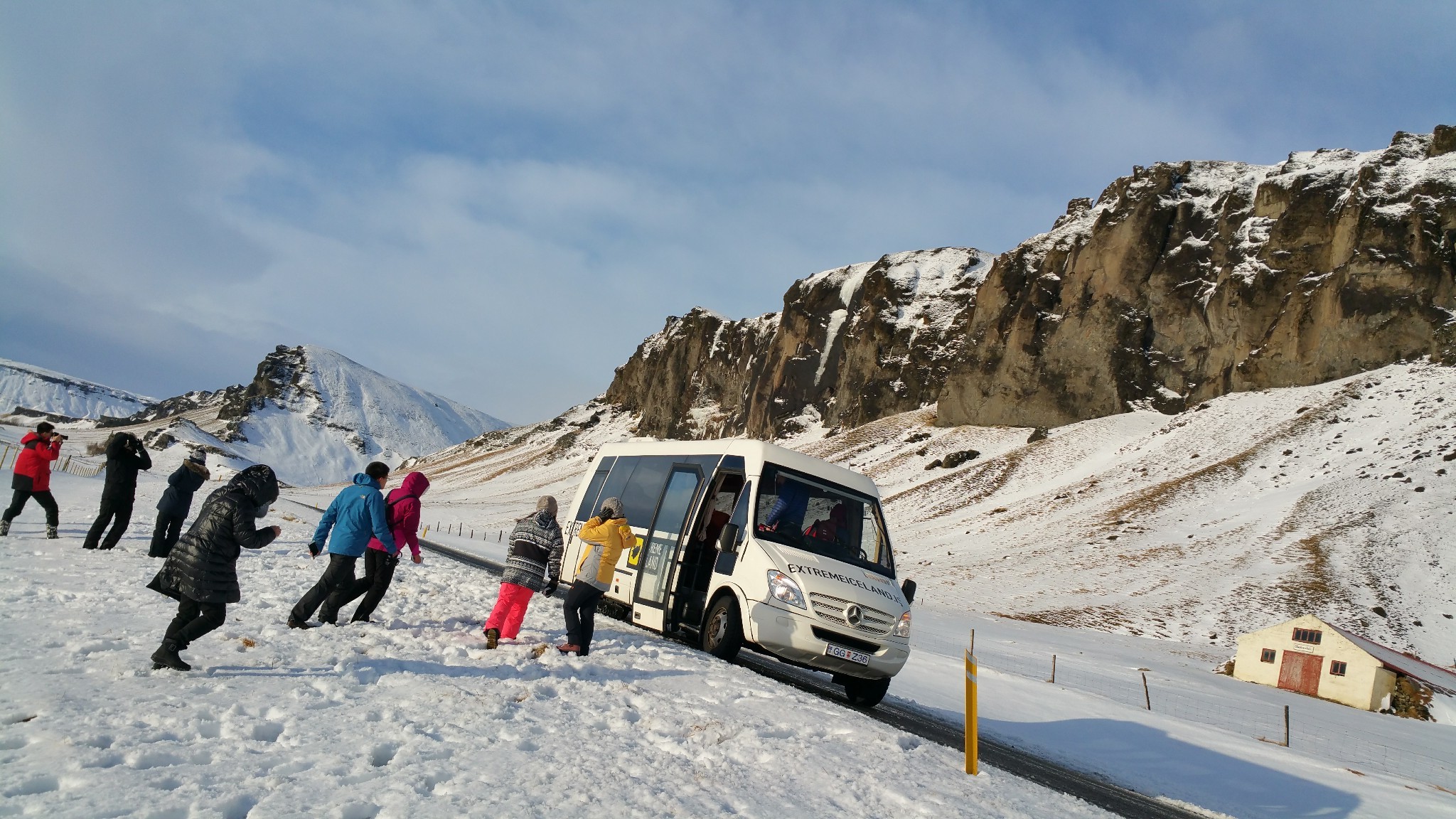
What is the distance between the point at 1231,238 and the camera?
72.4m

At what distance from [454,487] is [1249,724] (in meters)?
127

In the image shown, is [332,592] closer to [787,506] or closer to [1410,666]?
[787,506]

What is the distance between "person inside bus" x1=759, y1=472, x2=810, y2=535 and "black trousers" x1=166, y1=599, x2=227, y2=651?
19.9ft

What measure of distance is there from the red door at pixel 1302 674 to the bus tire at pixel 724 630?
24.2 meters

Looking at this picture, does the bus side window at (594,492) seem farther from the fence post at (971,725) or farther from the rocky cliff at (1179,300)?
the rocky cliff at (1179,300)

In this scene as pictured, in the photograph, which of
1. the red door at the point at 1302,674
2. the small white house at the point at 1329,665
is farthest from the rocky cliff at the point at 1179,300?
the red door at the point at 1302,674

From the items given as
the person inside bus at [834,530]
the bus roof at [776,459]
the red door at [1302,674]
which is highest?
the bus roof at [776,459]

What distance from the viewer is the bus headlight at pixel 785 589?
941 cm

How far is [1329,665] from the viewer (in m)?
25.2

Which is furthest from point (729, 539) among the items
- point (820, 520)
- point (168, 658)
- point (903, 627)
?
point (168, 658)

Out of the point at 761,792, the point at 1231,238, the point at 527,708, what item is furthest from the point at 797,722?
the point at 1231,238

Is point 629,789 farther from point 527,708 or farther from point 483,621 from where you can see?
point 483,621

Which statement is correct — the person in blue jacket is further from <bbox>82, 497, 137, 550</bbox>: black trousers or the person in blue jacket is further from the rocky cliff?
the rocky cliff

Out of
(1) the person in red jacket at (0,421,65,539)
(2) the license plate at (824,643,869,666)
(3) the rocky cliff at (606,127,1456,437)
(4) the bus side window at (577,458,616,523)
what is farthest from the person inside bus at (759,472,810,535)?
(3) the rocky cliff at (606,127,1456,437)
